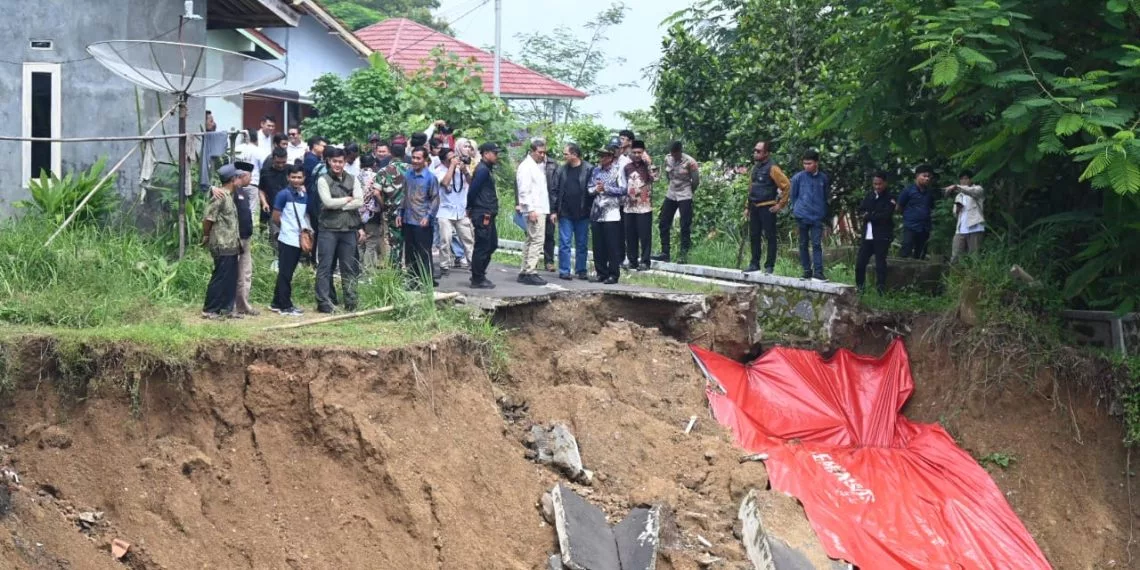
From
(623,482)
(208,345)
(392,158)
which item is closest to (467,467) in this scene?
(623,482)

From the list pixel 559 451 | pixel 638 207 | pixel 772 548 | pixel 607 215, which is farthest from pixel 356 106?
pixel 772 548

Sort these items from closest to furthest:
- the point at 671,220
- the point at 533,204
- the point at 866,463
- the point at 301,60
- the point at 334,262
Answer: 1. the point at 334,262
2. the point at 866,463
3. the point at 533,204
4. the point at 671,220
5. the point at 301,60

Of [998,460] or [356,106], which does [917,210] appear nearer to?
[998,460]

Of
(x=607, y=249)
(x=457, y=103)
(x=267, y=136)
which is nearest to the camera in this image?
(x=607, y=249)

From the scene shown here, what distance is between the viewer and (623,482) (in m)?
12.6

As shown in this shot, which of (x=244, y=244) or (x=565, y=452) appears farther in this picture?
(x=244, y=244)

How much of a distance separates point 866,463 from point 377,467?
17.4 feet

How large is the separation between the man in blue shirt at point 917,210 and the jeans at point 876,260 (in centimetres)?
65

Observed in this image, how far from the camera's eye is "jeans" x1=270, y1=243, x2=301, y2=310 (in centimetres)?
1286

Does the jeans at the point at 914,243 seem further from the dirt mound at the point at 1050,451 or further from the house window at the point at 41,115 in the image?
the house window at the point at 41,115

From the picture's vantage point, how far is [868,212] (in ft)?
50.2

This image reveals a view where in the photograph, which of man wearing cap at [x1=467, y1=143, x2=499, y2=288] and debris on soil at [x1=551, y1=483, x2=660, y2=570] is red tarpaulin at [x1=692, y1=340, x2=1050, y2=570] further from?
man wearing cap at [x1=467, y1=143, x2=499, y2=288]

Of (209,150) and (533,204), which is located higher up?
(209,150)

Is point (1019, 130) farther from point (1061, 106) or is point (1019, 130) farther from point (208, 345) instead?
point (208, 345)
